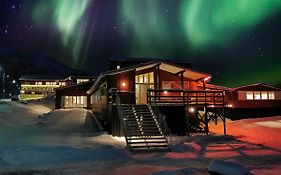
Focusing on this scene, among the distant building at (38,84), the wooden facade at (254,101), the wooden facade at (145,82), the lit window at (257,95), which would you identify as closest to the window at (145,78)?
the wooden facade at (145,82)

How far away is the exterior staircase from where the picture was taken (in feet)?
51.7

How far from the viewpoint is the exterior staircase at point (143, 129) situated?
51.7 feet

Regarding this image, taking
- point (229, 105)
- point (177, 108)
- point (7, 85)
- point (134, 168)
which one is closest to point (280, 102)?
point (229, 105)

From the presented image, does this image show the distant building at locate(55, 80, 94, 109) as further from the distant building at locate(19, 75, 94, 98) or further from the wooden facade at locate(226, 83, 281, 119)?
the distant building at locate(19, 75, 94, 98)

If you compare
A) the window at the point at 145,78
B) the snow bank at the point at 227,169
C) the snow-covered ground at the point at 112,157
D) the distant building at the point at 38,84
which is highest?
the distant building at the point at 38,84

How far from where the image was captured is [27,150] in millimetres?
13727

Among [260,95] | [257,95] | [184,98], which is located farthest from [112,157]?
[260,95]

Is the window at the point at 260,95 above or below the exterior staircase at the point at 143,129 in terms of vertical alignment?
above

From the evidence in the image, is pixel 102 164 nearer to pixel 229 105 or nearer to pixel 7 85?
pixel 229 105

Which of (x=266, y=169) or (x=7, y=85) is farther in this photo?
(x=7, y=85)

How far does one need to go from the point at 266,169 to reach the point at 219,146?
6.62 m

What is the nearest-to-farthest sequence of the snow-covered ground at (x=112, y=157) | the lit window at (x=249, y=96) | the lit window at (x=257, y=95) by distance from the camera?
the snow-covered ground at (x=112, y=157) < the lit window at (x=249, y=96) < the lit window at (x=257, y=95)

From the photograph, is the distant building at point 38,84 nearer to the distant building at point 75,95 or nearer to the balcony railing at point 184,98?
the distant building at point 75,95

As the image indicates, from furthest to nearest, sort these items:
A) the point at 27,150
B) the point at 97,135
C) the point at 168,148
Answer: the point at 97,135
the point at 168,148
the point at 27,150
